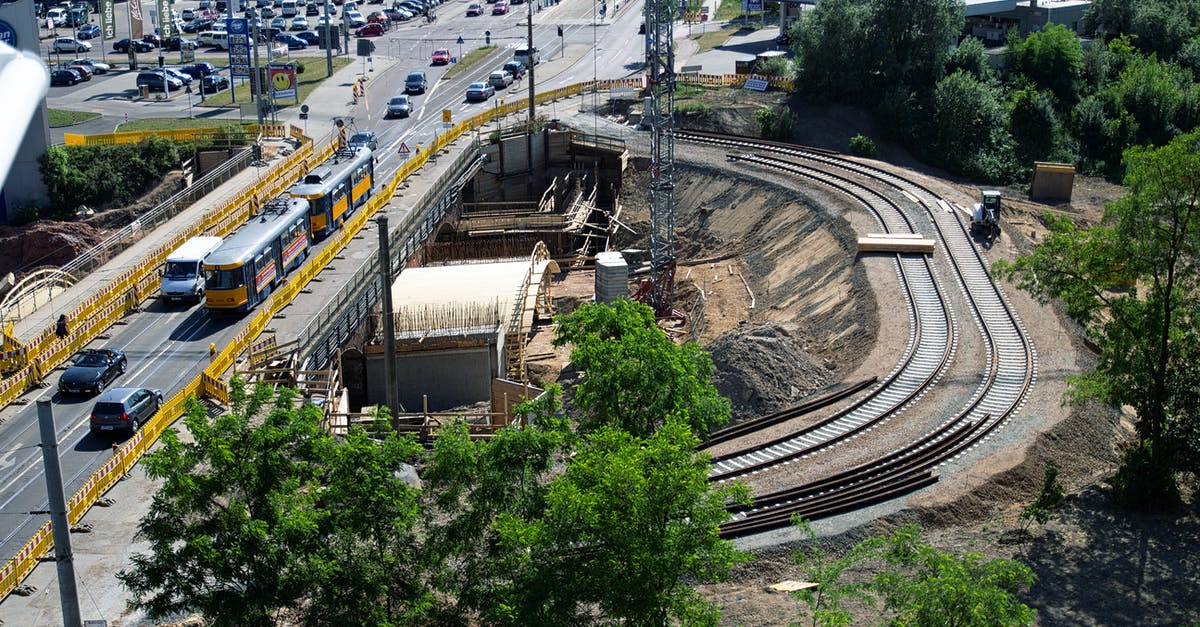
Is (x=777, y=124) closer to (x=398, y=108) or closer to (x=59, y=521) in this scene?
(x=398, y=108)

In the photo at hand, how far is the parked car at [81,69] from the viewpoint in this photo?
97.4 meters

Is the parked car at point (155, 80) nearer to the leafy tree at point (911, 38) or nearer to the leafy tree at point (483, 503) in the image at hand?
the leafy tree at point (911, 38)

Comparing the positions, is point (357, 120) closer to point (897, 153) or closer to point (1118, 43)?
point (897, 153)

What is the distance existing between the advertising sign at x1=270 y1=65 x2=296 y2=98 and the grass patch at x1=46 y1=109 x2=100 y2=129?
13.2 m

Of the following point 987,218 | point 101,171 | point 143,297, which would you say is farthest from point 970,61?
point 143,297

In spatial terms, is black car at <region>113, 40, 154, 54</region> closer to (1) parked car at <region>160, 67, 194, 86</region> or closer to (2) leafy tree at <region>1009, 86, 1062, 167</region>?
(1) parked car at <region>160, 67, 194, 86</region>

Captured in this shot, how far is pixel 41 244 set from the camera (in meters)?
68.5

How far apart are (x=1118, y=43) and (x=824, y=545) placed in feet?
261

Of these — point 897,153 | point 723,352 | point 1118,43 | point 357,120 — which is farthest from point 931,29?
point 723,352

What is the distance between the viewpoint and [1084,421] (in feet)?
132

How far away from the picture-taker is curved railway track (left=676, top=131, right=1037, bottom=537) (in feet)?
113


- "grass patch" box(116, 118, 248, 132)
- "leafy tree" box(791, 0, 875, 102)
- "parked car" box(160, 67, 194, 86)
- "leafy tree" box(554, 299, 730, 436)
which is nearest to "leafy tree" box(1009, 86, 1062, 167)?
"leafy tree" box(791, 0, 875, 102)

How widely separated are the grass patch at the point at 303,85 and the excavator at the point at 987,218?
50.5 meters

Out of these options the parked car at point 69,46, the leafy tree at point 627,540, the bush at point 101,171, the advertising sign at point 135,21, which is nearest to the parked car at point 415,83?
the bush at point 101,171
